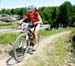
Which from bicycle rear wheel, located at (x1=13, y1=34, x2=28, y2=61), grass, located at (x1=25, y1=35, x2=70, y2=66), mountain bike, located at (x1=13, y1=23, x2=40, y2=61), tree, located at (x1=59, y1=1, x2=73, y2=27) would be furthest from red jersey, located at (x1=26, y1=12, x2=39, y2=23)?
tree, located at (x1=59, y1=1, x2=73, y2=27)

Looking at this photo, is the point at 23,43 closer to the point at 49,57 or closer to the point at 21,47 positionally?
the point at 21,47

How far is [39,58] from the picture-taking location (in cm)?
847

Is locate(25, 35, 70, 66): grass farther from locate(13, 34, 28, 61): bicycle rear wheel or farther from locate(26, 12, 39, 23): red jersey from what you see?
locate(26, 12, 39, 23): red jersey

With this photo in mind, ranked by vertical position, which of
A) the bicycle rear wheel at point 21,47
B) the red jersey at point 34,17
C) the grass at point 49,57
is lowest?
the grass at point 49,57

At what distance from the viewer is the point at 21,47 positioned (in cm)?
828

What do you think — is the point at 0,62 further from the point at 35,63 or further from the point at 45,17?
the point at 45,17

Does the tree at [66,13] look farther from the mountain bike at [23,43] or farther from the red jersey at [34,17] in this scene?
the mountain bike at [23,43]

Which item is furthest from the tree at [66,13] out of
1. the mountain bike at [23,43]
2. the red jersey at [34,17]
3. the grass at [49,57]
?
the mountain bike at [23,43]

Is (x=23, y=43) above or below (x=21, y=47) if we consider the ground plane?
above

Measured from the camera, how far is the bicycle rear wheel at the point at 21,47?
7844 mm

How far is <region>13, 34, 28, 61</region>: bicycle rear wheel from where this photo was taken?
7844 millimetres

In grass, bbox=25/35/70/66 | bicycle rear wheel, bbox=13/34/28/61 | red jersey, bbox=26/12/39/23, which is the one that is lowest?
grass, bbox=25/35/70/66

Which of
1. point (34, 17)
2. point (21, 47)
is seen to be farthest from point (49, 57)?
point (34, 17)

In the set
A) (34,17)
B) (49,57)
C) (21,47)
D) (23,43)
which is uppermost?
(34,17)
